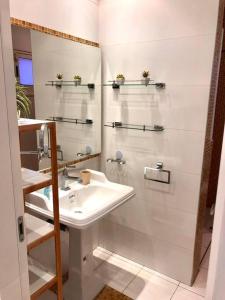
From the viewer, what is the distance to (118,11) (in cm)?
A: 193

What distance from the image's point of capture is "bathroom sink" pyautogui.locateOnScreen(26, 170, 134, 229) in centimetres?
142

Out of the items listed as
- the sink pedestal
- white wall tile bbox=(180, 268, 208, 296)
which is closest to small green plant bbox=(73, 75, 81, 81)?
the sink pedestal

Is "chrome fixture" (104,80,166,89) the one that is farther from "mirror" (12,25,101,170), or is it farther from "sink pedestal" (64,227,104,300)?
"sink pedestal" (64,227,104,300)

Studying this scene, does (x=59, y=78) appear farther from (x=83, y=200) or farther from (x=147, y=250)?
(x=147, y=250)

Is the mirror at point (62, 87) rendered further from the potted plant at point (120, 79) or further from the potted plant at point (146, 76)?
the potted plant at point (146, 76)

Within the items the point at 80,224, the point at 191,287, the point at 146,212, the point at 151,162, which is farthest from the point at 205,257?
the point at 80,224

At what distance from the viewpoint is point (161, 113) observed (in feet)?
6.14

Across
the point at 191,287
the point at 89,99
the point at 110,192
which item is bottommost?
the point at 191,287

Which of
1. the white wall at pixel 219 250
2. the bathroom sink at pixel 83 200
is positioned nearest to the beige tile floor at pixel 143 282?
the bathroom sink at pixel 83 200

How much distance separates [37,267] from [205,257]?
1.75 m

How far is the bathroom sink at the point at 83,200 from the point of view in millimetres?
1415

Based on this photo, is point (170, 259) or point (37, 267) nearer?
point (37, 267)

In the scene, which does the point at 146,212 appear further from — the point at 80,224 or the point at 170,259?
the point at 80,224

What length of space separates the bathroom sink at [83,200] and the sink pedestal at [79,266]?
0.63 feet
